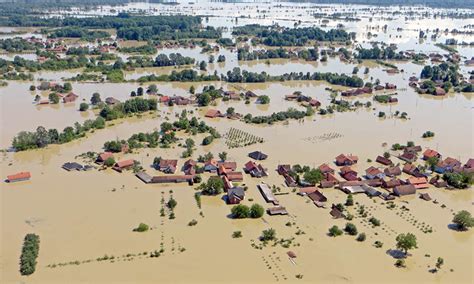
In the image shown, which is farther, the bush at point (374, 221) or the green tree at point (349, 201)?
the green tree at point (349, 201)

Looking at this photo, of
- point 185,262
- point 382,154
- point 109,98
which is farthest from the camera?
point 109,98

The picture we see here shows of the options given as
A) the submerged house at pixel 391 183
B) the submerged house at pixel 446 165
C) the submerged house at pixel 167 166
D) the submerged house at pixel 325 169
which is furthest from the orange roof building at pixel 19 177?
the submerged house at pixel 446 165

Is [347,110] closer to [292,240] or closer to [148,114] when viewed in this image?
[148,114]

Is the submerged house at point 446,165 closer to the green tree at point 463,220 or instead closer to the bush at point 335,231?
the green tree at point 463,220

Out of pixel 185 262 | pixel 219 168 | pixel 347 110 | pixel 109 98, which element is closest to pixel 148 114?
pixel 109 98

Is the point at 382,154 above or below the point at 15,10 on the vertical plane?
below

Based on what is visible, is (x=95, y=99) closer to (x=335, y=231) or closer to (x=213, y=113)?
(x=213, y=113)

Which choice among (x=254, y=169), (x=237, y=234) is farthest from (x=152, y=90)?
(x=237, y=234)
